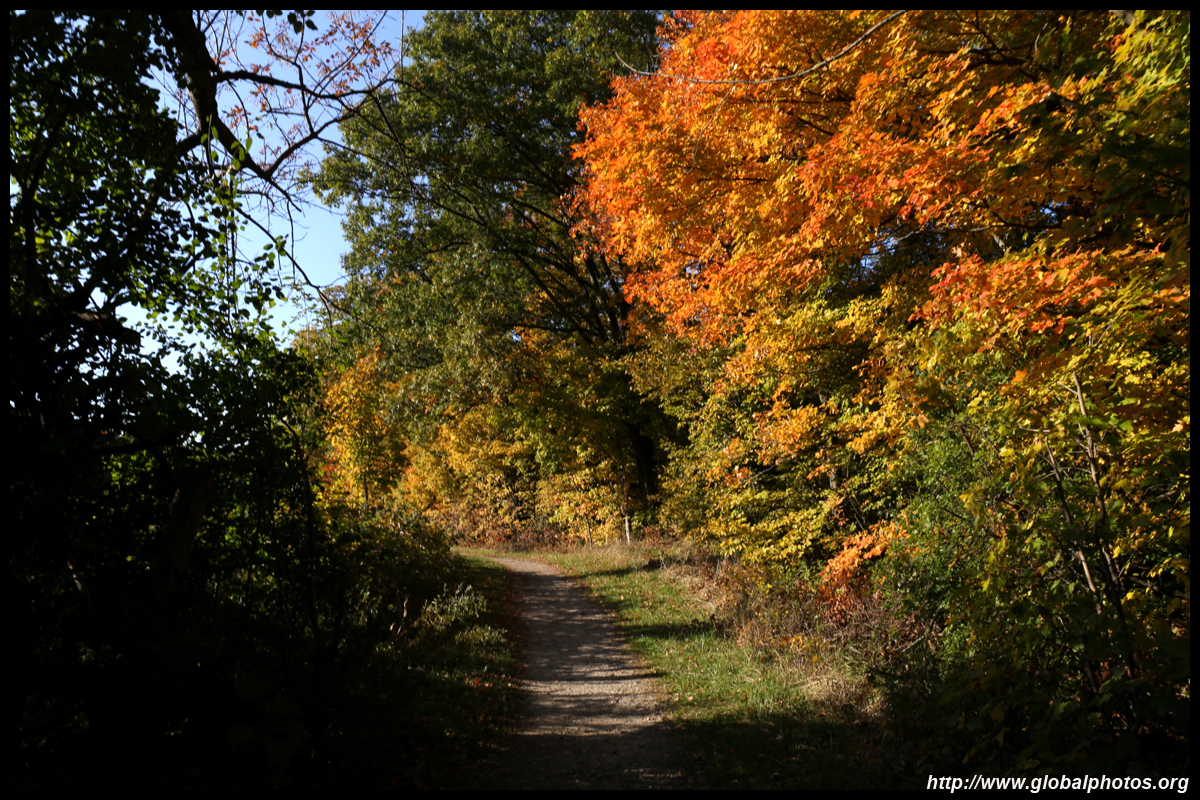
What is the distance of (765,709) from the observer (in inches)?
268

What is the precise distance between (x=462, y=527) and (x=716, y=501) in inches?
680

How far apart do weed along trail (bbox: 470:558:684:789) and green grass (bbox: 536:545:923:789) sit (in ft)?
1.11

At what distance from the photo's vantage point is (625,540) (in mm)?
20672

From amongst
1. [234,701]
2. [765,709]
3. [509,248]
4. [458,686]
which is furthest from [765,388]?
[234,701]

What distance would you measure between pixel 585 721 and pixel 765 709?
208 cm

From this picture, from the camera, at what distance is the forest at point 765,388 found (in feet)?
11.3

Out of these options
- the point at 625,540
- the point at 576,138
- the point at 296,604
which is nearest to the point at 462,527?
the point at 625,540

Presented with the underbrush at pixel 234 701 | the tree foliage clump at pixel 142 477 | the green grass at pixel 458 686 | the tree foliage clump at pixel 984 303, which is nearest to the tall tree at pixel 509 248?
the tree foliage clump at pixel 984 303

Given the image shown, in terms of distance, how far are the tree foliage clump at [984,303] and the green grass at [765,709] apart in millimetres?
944

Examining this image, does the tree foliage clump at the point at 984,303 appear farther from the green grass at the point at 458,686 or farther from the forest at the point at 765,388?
the green grass at the point at 458,686

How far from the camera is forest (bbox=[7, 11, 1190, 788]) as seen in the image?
11.3 feet

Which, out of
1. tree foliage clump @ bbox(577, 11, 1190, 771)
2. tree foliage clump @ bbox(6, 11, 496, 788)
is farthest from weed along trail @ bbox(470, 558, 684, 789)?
tree foliage clump @ bbox(577, 11, 1190, 771)

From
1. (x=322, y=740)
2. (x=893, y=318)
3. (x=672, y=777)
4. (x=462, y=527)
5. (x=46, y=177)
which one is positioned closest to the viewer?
(x=46, y=177)

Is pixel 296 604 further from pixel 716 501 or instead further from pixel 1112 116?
pixel 716 501
